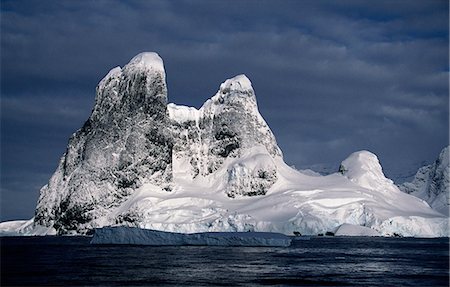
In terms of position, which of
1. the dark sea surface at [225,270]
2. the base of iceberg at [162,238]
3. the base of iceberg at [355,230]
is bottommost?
the dark sea surface at [225,270]

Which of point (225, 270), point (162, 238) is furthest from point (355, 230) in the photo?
point (225, 270)

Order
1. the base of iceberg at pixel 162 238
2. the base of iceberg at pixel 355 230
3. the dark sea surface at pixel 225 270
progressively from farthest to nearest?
the base of iceberg at pixel 355 230 < the base of iceberg at pixel 162 238 < the dark sea surface at pixel 225 270

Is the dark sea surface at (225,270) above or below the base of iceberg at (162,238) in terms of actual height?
below

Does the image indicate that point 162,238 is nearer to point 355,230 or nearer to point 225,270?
point 225,270

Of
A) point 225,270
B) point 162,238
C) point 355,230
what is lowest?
point 225,270

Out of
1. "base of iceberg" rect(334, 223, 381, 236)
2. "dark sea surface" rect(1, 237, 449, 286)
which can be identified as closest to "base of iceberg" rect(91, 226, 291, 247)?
"dark sea surface" rect(1, 237, 449, 286)

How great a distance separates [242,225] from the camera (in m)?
181


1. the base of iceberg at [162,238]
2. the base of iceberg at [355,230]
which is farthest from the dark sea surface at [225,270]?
the base of iceberg at [355,230]

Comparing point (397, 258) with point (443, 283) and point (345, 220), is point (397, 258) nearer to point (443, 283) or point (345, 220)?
point (443, 283)

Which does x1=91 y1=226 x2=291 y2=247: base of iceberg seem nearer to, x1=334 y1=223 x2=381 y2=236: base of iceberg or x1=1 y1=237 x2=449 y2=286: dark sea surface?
x1=1 y1=237 x2=449 y2=286: dark sea surface

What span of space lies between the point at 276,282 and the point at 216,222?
124534mm

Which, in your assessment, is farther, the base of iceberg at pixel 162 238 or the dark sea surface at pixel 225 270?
the base of iceberg at pixel 162 238

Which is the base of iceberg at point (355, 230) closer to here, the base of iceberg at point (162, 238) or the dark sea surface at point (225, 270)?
the base of iceberg at point (162, 238)

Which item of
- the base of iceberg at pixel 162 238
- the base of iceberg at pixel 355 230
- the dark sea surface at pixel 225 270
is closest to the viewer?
the dark sea surface at pixel 225 270
